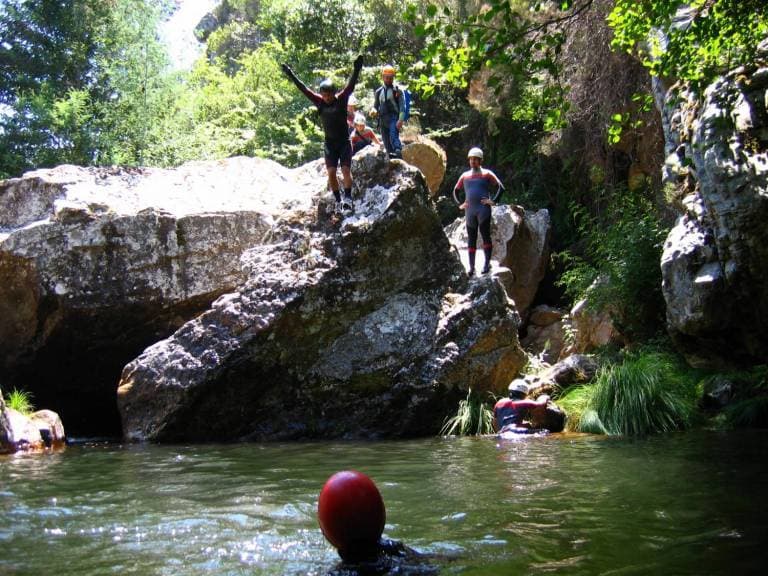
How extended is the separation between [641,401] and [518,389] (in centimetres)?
143

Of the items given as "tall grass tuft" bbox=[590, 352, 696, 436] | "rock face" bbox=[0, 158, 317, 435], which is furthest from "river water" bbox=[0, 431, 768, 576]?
"rock face" bbox=[0, 158, 317, 435]

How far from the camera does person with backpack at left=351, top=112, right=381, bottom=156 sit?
11734mm

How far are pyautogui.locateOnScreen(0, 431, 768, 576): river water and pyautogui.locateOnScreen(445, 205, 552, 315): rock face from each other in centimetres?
679

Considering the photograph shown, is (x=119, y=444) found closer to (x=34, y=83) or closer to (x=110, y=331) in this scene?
(x=110, y=331)

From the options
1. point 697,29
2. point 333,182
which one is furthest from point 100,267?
point 697,29

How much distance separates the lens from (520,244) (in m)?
15.1

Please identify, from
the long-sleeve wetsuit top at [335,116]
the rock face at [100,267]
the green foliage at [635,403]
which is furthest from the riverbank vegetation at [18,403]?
the green foliage at [635,403]

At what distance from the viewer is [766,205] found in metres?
7.01

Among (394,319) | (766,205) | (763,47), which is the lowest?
(394,319)

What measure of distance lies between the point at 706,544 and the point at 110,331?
9248mm

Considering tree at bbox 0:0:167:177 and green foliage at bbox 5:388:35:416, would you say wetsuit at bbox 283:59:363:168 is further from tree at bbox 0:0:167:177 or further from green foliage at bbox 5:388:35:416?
tree at bbox 0:0:167:177

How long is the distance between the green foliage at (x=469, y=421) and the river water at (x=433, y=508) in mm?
1299

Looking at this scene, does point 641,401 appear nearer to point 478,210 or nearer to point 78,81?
point 478,210

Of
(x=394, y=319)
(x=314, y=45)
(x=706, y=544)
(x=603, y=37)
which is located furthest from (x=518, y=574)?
(x=314, y=45)
